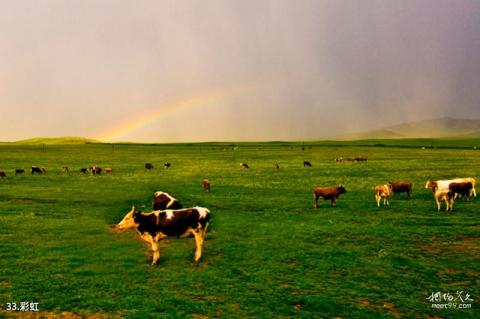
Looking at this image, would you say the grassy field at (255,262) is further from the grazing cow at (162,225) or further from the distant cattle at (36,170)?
the distant cattle at (36,170)

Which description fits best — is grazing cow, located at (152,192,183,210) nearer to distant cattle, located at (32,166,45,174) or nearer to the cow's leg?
the cow's leg

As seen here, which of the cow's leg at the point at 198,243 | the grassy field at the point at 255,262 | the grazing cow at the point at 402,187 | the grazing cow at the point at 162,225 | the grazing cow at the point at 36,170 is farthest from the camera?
the grazing cow at the point at 36,170

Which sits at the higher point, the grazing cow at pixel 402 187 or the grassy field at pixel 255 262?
the grazing cow at pixel 402 187

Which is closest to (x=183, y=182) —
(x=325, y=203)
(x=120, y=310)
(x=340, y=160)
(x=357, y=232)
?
(x=325, y=203)

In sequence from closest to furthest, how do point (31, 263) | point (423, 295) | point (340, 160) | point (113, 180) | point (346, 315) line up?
point (346, 315) → point (423, 295) → point (31, 263) → point (113, 180) → point (340, 160)

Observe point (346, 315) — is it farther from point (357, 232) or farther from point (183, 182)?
point (183, 182)

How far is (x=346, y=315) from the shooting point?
435 inches

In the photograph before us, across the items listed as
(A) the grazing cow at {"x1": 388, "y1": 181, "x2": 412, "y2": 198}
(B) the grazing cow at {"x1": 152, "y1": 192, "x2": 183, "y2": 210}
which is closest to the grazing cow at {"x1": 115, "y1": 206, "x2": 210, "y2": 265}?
(B) the grazing cow at {"x1": 152, "y1": 192, "x2": 183, "y2": 210}

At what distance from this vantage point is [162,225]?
614 inches

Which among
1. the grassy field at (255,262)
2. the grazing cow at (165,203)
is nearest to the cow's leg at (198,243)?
the grassy field at (255,262)

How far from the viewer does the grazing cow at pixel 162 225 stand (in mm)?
15609

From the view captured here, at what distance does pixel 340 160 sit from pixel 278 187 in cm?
3737

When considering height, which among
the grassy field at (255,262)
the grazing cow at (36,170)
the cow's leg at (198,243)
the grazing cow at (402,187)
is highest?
the grazing cow at (36,170)

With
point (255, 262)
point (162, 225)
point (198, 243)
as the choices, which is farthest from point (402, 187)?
point (162, 225)
